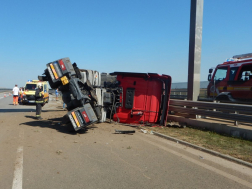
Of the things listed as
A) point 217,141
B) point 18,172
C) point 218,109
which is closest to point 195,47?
point 218,109

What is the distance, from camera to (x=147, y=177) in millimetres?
4129

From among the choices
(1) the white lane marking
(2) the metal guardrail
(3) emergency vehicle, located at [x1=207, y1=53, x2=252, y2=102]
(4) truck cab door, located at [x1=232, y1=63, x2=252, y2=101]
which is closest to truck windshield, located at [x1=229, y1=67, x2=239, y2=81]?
(3) emergency vehicle, located at [x1=207, y1=53, x2=252, y2=102]

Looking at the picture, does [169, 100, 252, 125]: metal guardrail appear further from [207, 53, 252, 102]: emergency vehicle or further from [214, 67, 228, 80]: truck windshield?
[214, 67, 228, 80]: truck windshield

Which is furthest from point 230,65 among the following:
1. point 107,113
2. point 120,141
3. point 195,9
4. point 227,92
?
point 120,141

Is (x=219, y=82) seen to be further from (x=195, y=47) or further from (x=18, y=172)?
(x=18, y=172)

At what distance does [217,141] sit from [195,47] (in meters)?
4.89

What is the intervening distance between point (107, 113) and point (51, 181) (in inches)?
255

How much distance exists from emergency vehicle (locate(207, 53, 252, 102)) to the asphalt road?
662 cm

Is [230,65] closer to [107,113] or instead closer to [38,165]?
[107,113]

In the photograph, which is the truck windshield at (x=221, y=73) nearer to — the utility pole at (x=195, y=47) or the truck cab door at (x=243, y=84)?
the truck cab door at (x=243, y=84)

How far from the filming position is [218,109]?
7.98 m

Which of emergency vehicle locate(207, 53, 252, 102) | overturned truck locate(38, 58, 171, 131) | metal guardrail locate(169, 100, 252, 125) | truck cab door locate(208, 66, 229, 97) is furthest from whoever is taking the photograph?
truck cab door locate(208, 66, 229, 97)

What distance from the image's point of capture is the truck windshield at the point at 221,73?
484 inches

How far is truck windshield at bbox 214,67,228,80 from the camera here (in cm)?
1228
